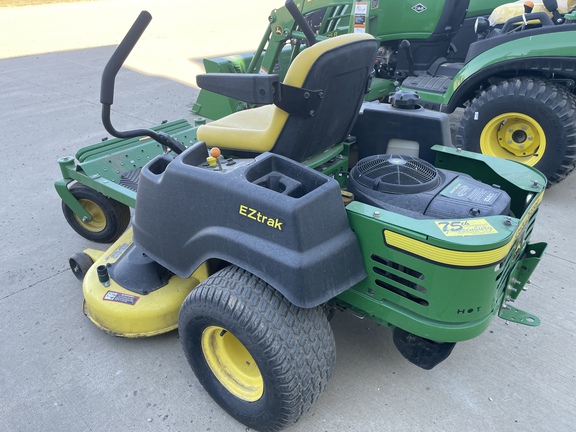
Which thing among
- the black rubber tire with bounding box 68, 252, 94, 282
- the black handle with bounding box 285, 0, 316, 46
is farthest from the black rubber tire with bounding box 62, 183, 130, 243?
the black handle with bounding box 285, 0, 316, 46

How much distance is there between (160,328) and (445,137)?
66.1 inches

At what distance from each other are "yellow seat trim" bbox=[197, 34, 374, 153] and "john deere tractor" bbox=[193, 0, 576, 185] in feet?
6.58

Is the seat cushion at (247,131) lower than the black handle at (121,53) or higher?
lower

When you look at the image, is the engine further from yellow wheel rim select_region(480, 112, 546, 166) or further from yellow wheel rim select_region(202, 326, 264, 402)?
yellow wheel rim select_region(480, 112, 546, 166)

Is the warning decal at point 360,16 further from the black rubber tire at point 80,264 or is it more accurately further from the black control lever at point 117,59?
the black rubber tire at point 80,264

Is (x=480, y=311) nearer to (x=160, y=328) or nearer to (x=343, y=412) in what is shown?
(x=343, y=412)

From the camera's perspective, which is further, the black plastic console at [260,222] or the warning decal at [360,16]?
the warning decal at [360,16]

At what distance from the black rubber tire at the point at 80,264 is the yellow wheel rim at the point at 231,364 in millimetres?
1103

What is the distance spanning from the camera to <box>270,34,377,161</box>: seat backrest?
1953mm

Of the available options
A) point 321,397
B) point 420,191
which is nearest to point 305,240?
point 420,191

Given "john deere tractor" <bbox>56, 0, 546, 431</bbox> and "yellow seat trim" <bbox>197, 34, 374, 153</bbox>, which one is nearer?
"john deere tractor" <bbox>56, 0, 546, 431</bbox>

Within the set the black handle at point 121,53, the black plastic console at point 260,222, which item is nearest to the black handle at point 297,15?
the black handle at point 121,53

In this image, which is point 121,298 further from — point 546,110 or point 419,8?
point 419,8

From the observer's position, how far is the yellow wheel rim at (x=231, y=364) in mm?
1979
